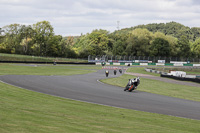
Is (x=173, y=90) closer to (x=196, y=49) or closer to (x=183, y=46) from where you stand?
(x=183, y=46)

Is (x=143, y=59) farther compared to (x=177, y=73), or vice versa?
(x=143, y=59)

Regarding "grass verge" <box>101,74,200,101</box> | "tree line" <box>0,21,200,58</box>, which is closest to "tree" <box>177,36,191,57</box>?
"tree line" <box>0,21,200,58</box>

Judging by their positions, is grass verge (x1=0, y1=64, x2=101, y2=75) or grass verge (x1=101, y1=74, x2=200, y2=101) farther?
grass verge (x1=0, y1=64, x2=101, y2=75)

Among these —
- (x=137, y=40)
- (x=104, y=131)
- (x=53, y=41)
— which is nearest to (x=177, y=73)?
(x=104, y=131)

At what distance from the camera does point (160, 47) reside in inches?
4587

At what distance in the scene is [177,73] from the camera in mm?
47344

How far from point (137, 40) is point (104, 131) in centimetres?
11218

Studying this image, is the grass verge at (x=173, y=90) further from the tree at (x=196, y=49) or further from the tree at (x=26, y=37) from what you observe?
the tree at (x=196, y=49)

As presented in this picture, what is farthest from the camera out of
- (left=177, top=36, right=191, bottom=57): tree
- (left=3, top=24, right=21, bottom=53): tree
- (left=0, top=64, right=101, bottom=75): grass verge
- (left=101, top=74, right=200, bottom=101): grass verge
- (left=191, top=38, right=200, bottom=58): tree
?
(left=191, top=38, right=200, bottom=58): tree

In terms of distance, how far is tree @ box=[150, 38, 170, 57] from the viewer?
11631cm

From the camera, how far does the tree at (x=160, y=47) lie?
382ft

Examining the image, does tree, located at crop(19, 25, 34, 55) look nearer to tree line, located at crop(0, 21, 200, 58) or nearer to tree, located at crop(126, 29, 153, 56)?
tree line, located at crop(0, 21, 200, 58)

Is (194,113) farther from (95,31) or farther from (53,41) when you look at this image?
(95,31)

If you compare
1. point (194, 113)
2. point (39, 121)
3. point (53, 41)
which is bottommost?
point (194, 113)
